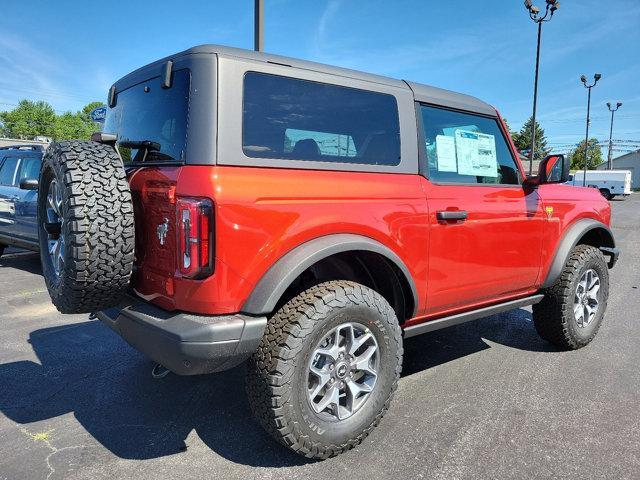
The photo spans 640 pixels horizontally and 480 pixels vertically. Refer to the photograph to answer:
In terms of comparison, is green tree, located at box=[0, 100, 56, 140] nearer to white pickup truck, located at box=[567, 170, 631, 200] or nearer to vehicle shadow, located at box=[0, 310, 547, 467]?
white pickup truck, located at box=[567, 170, 631, 200]

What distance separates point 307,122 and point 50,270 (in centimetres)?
170

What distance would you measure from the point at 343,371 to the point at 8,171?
7.47 metres

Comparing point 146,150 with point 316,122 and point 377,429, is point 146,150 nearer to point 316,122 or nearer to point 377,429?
point 316,122

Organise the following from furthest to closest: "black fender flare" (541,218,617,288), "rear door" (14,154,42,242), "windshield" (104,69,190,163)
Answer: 1. "rear door" (14,154,42,242)
2. "black fender flare" (541,218,617,288)
3. "windshield" (104,69,190,163)

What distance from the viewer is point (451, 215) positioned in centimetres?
290

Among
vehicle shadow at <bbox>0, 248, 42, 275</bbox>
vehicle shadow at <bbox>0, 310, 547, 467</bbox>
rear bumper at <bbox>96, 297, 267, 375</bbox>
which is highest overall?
rear bumper at <bbox>96, 297, 267, 375</bbox>

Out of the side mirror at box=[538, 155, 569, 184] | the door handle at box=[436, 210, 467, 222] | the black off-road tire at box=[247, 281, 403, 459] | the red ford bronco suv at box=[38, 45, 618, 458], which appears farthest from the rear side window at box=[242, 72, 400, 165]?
the side mirror at box=[538, 155, 569, 184]


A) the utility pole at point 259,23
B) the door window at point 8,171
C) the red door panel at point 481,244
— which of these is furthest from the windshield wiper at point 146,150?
the door window at point 8,171

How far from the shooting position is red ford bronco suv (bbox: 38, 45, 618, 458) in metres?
2.11

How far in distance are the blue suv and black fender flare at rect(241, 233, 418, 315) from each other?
234 inches

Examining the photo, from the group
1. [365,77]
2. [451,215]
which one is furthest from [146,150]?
[451,215]

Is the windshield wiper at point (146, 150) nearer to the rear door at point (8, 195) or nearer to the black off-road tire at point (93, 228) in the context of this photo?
the black off-road tire at point (93, 228)

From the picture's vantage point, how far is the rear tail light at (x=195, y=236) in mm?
2039

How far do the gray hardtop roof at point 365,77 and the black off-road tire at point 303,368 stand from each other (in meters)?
1.18
